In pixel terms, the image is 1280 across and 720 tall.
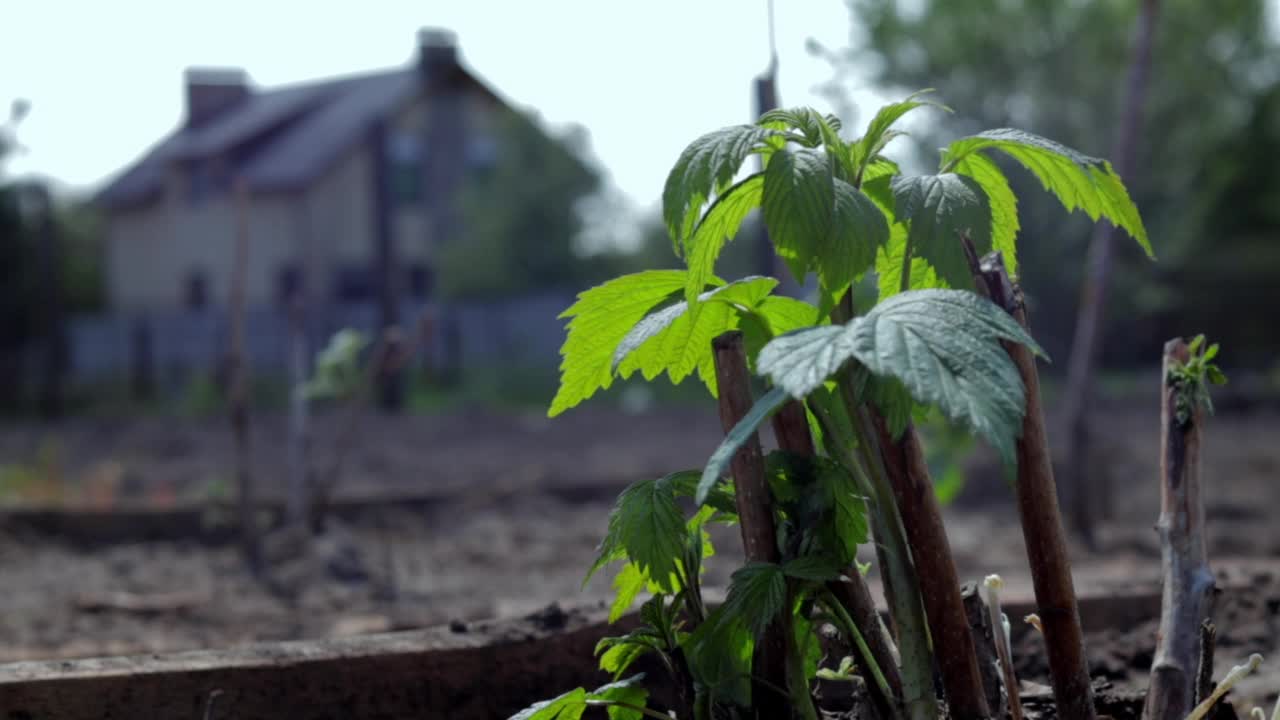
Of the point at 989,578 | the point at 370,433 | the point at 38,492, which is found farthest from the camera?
the point at 370,433

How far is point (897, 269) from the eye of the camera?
186 centimetres

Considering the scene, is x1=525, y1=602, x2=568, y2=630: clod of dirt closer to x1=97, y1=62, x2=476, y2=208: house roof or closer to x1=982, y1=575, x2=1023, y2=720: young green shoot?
x1=982, y1=575, x2=1023, y2=720: young green shoot

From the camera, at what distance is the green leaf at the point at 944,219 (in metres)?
1.61

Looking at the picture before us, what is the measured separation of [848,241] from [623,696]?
0.72 meters

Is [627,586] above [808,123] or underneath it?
underneath

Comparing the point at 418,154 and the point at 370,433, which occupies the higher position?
the point at 418,154

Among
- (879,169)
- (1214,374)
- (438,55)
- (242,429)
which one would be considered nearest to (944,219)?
(879,169)

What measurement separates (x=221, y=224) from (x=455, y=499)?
21752 millimetres

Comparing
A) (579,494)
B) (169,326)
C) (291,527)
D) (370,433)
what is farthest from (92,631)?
(169,326)

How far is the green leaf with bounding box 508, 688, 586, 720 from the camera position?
1.74 metres

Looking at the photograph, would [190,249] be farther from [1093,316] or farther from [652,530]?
[652,530]

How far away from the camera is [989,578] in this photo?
5.81 ft

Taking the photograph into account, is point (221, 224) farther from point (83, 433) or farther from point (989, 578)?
point (989, 578)

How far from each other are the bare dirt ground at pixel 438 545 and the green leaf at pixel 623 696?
0.95 meters
